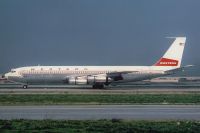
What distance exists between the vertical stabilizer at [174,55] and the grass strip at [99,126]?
155 ft

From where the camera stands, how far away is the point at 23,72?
62.5 m

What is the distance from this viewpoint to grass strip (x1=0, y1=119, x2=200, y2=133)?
18000 millimetres

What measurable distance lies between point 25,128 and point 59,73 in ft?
143

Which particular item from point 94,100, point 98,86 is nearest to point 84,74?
point 98,86

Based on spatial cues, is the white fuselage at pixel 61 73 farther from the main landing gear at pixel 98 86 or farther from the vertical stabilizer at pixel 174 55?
the vertical stabilizer at pixel 174 55

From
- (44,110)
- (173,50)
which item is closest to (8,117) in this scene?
(44,110)

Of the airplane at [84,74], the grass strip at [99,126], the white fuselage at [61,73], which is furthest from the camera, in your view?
the white fuselage at [61,73]

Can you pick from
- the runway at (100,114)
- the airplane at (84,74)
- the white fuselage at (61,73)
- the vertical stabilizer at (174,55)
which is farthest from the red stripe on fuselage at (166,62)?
the runway at (100,114)

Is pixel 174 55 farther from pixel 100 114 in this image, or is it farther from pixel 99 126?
pixel 99 126

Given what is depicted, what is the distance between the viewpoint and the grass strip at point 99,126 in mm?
18000

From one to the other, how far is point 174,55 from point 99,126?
51.2 metres

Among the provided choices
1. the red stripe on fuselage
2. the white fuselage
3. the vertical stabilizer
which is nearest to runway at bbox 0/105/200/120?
the white fuselage

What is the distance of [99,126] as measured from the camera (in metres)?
19.2

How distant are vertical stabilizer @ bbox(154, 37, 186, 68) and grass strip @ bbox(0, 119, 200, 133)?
4737 cm
